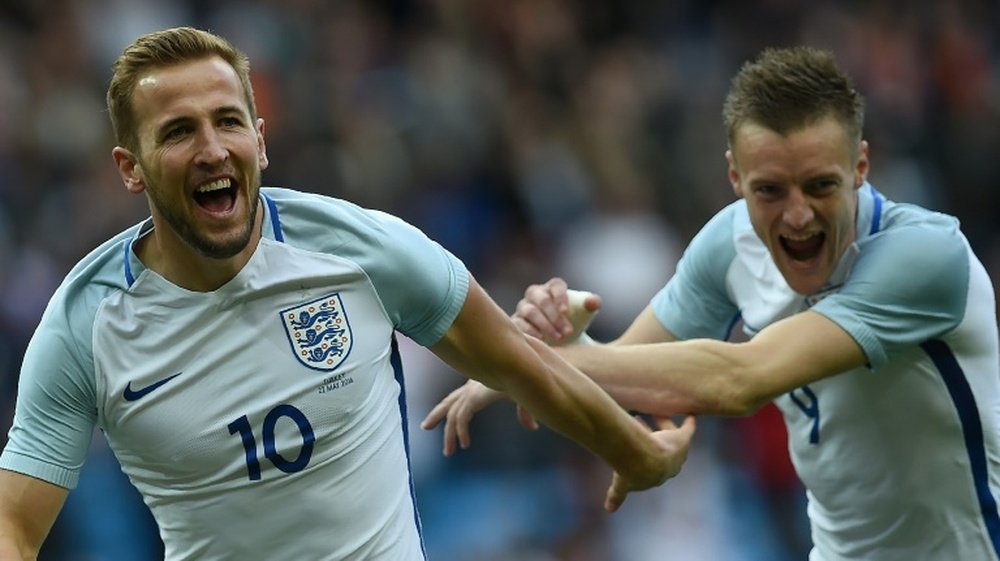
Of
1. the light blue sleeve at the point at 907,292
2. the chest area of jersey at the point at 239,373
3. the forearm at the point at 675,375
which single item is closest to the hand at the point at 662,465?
the forearm at the point at 675,375

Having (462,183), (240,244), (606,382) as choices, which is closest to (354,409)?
(240,244)

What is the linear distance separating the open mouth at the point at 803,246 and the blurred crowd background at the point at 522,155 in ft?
14.3

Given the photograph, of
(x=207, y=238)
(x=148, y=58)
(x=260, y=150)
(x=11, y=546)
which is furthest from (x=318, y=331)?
(x=11, y=546)

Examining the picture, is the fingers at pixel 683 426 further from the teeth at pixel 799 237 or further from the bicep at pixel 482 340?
the bicep at pixel 482 340

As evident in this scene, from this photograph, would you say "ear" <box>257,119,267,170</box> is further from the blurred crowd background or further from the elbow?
the blurred crowd background

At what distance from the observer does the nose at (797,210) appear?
495 cm

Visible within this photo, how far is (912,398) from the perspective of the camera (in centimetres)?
505

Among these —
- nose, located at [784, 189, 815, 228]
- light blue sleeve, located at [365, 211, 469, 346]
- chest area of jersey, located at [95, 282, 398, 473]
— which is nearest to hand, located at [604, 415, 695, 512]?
nose, located at [784, 189, 815, 228]

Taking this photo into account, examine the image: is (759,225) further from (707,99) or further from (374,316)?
(707,99)

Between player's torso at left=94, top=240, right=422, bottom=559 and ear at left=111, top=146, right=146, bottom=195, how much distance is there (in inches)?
9.0

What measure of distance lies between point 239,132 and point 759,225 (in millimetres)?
1721

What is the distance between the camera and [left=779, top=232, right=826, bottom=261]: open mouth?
5.09m

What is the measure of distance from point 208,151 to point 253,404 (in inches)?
25.5

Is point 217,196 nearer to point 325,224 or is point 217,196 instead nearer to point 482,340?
point 325,224
